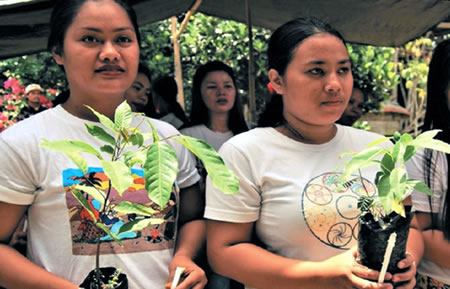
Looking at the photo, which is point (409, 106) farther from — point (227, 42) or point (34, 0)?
point (34, 0)

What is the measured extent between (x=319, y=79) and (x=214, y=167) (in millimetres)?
703

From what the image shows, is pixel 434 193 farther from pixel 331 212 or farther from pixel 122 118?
pixel 122 118

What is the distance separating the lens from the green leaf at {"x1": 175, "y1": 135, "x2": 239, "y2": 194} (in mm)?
839

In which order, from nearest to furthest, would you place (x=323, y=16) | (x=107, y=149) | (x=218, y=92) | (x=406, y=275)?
(x=107, y=149), (x=406, y=275), (x=218, y=92), (x=323, y=16)

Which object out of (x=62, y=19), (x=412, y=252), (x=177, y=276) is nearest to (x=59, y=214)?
(x=177, y=276)

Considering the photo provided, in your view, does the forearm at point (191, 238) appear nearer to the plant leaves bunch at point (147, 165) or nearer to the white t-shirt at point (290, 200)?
the white t-shirt at point (290, 200)

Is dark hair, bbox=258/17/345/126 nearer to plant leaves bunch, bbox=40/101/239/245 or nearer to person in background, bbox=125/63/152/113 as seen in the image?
plant leaves bunch, bbox=40/101/239/245

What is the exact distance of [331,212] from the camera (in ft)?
4.39

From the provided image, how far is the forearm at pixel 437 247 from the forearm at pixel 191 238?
2.57 ft

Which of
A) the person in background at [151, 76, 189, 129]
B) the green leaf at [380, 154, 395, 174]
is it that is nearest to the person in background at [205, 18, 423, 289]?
the green leaf at [380, 154, 395, 174]

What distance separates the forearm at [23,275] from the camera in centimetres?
116

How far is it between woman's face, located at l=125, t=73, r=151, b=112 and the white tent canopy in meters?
0.51

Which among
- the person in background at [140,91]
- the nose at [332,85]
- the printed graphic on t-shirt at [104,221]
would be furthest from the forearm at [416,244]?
the person in background at [140,91]

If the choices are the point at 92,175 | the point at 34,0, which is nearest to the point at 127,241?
the point at 92,175
